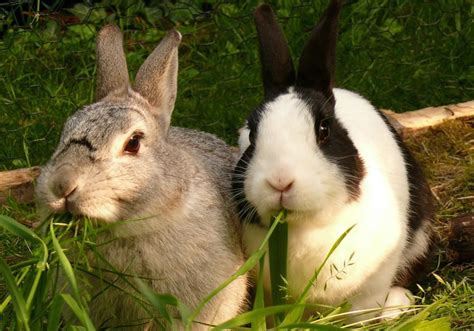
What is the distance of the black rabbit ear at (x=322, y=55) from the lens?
3.66m

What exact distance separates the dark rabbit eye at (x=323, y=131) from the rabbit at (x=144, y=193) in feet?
1.48

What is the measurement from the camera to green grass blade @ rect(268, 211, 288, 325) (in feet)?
11.5

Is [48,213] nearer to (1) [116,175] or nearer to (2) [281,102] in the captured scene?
(1) [116,175]

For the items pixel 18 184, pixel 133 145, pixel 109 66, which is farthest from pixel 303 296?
pixel 18 184

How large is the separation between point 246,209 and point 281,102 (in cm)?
39

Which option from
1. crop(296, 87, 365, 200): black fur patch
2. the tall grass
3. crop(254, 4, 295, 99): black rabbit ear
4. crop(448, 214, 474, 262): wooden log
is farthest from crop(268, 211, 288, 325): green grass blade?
crop(448, 214, 474, 262): wooden log

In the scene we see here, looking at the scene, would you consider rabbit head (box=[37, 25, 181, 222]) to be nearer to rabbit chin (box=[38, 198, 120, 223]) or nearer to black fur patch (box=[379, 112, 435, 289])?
rabbit chin (box=[38, 198, 120, 223])

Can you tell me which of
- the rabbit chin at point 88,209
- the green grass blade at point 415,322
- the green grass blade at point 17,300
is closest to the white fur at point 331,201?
the green grass blade at point 415,322

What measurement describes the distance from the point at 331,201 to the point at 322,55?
1.72 ft

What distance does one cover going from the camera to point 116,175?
10.7 ft

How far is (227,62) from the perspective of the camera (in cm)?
594

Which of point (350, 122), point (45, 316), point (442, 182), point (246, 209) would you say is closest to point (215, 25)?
point (442, 182)

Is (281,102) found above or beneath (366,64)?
above

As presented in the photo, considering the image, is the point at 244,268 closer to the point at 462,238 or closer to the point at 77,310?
the point at 77,310
